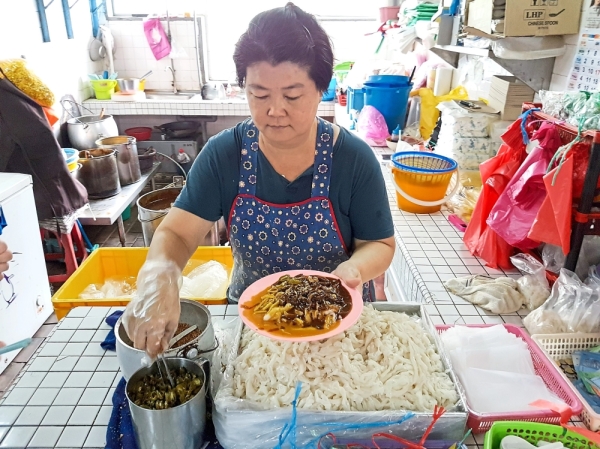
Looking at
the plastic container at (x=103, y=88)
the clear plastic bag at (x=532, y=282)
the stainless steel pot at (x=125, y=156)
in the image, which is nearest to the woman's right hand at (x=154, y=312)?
the clear plastic bag at (x=532, y=282)

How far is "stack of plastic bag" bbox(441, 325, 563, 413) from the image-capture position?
1.24 meters

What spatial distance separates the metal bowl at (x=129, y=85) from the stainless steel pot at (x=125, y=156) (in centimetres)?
141

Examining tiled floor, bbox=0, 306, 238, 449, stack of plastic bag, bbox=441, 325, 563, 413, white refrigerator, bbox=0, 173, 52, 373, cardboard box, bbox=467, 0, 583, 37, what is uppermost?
cardboard box, bbox=467, 0, 583, 37

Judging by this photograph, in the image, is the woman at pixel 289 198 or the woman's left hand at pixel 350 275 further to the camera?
the woman at pixel 289 198

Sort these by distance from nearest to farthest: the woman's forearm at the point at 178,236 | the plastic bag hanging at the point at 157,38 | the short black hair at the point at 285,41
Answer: the short black hair at the point at 285,41
the woman's forearm at the point at 178,236
the plastic bag hanging at the point at 157,38

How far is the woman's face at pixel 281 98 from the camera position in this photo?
1.44 metres

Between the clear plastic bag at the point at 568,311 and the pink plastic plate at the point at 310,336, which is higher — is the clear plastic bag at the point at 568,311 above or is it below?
below

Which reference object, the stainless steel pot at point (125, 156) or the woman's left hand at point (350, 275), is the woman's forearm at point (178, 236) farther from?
the stainless steel pot at point (125, 156)

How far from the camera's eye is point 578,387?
147 centimetres

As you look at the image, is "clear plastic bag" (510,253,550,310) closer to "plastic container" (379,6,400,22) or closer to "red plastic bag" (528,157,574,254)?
"red plastic bag" (528,157,574,254)

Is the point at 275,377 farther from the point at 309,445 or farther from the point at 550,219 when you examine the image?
the point at 550,219

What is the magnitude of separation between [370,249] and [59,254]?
3661mm

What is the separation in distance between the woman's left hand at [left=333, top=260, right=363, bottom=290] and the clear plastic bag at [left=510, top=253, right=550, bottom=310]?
0.84 metres

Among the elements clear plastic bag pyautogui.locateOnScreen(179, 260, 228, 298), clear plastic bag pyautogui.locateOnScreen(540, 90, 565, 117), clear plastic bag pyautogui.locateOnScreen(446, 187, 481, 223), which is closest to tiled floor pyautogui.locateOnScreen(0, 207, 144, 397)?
clear plastic bag pyautogui.locateOnScreen(179, 260, 228, 298)
